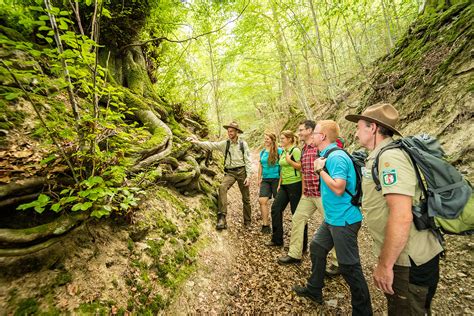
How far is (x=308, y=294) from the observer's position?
330 centimetres

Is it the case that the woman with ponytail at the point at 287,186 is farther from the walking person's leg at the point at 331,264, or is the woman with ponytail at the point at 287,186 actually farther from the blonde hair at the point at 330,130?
the blonde hair at the point at 330,130

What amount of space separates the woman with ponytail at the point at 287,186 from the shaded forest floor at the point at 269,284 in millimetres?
495

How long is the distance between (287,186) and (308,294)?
215 cm

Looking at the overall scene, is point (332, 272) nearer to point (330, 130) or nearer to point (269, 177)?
point (269, 177)

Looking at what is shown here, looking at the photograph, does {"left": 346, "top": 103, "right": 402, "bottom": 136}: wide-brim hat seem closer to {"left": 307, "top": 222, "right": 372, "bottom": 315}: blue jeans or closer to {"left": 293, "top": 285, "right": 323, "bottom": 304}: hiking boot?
{"left": 307, "top": 222, "right": 372, "bottom": 315}: blue jeans

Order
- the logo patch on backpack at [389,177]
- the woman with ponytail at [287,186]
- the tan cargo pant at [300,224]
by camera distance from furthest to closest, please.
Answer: the woman with ponytail at [287,186] < the tan cargo pant at [300,224] < the logo patch on backpack at [389,177]

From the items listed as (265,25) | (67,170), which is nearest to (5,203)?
(67,170)

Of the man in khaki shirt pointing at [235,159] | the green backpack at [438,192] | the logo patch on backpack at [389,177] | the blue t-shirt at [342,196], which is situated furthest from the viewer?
the man in khaki shirt pointing at [235,159]

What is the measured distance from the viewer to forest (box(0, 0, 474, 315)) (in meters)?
2.08

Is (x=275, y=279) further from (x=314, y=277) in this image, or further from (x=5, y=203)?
(x=5, y=203)

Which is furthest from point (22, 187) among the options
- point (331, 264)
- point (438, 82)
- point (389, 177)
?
point (438, 82)

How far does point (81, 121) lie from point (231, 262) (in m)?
3.67

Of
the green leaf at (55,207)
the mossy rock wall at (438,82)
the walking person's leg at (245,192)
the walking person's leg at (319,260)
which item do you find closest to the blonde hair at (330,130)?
the walking person's leg at (319,260)

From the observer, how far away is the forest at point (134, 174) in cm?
208
